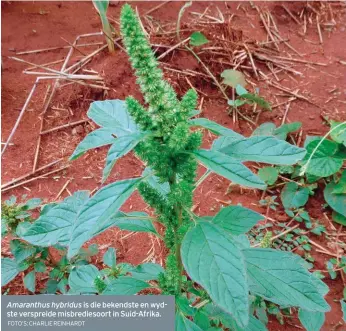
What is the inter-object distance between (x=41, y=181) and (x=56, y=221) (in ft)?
3.83

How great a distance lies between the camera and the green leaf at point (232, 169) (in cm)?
86

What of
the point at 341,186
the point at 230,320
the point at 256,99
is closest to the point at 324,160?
the point at 341,186

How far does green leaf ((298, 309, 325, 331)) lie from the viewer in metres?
1.38

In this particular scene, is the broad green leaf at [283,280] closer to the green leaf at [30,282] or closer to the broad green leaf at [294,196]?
the green leaf at [30,282]

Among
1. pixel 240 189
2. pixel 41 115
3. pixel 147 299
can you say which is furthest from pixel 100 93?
pixel 147 299

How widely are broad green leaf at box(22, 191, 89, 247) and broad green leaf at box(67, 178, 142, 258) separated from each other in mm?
249

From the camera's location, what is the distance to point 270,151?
94 cm

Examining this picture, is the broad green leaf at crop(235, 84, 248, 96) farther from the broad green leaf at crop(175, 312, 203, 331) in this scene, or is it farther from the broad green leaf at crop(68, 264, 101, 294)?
the broad green leaf at crop(175, 312, 203, 331)

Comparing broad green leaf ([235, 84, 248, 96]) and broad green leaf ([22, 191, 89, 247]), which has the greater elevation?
broad green leaf ([235, 84, 248, 96])

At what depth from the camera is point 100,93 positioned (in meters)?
2.49

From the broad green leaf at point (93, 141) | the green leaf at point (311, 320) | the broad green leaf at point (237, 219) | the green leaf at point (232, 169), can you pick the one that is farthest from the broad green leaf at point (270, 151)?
the green leaf at point (311, 320)

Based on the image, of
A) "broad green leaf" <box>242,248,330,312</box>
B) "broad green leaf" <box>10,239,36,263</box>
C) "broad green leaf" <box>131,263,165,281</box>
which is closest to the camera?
"broad green leaf" <box>242,248,330,312</box>

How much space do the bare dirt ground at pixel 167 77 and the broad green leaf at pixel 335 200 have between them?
0.07 metres

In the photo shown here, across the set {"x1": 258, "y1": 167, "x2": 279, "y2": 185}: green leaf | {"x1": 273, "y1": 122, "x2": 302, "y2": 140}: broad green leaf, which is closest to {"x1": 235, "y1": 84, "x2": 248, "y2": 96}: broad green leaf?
{"x1": 273, "y1": 122, "x2": 302, "y2": 140}: broad green leaf
